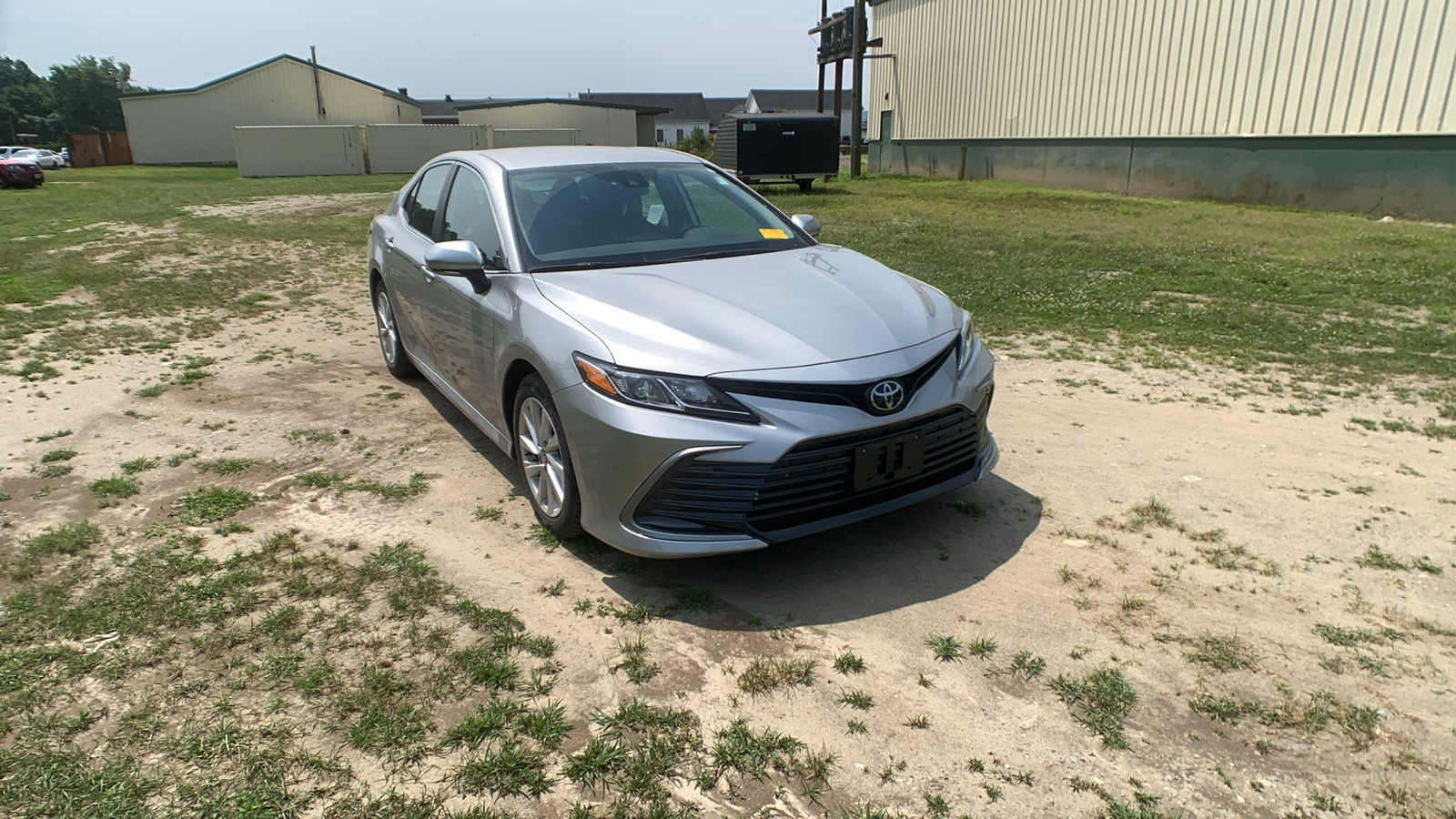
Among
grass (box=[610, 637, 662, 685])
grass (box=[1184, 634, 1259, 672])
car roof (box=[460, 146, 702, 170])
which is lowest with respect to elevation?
grass (box=[610, 637, 662, 685])

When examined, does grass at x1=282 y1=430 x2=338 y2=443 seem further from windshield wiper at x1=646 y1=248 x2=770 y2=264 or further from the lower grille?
the lower grille

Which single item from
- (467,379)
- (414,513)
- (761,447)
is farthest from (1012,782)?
(467,379)

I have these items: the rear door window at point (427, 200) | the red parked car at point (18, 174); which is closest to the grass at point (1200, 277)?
the rear door window at point (427, 200)

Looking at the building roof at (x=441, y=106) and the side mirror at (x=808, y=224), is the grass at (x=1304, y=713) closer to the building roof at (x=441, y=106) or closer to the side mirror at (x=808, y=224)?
the side mirror at (x=808, y=224)

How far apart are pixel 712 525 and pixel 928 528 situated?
114 cm

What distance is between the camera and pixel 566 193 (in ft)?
14.5

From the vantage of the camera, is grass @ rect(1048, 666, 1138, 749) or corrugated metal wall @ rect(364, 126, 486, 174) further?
corrugated metal wall @ rect(364, 126, 486, 174)

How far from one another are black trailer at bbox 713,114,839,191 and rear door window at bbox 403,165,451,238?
1793 centimetres

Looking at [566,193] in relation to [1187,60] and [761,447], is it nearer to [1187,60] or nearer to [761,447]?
[761,447]

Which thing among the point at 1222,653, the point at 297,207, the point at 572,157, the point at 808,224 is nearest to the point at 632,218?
the point at 572,157

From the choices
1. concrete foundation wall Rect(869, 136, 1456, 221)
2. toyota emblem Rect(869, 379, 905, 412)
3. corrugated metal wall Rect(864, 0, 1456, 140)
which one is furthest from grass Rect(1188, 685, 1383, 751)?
corrugated metal wall Rect(864, 0, 1456, 140)

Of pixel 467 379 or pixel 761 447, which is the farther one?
pixel 467 379

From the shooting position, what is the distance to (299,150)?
124 feet

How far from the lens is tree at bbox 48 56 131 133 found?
8512cm
